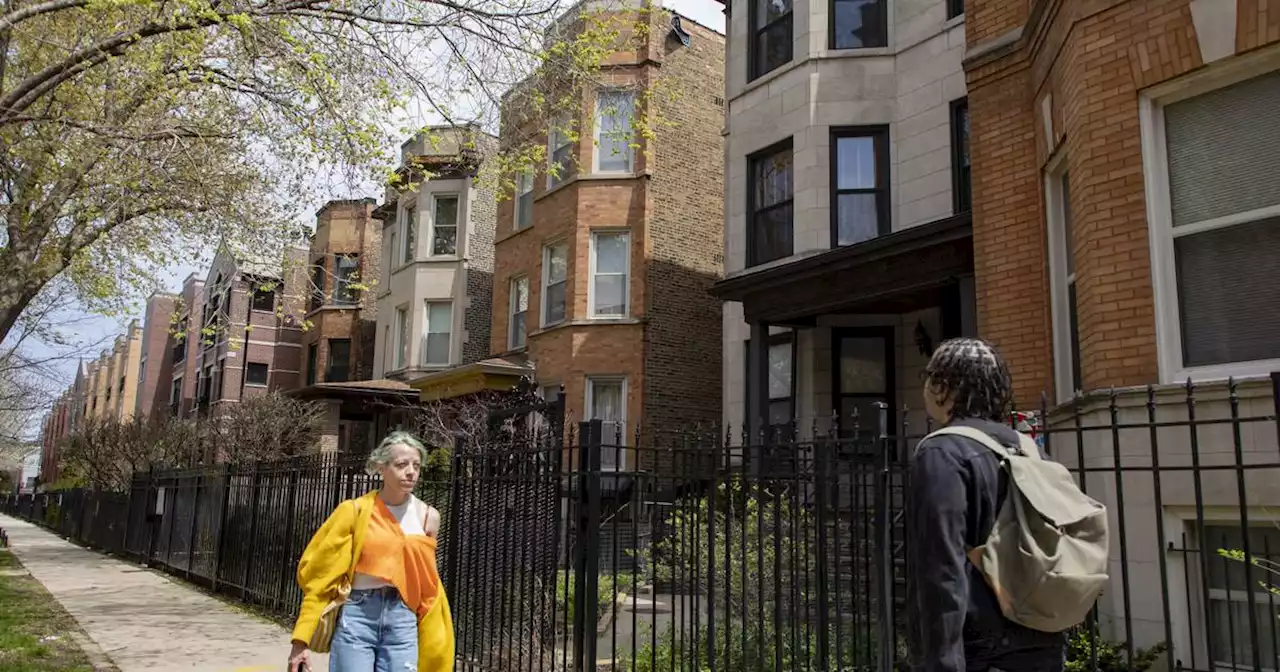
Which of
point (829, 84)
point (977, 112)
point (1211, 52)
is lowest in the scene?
point (1211, 52)

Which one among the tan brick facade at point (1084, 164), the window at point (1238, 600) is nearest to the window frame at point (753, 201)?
the tan brick facade at point (1084, 164)

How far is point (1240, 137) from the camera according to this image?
5973 mm

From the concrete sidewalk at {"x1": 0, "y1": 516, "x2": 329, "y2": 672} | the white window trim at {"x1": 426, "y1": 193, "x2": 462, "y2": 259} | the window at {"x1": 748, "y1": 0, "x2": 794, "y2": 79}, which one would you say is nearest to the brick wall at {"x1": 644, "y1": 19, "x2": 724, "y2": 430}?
the window at {"x1": 748, "y1": 0, "x2": 794, "y2": 79}

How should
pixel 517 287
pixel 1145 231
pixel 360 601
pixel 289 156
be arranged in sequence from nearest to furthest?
pixel 360 601
pixel 1145 231
pixel 289 156
pixel 517 287

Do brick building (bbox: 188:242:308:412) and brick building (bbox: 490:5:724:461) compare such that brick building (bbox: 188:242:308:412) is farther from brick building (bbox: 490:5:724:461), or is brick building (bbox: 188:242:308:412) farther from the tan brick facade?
the tan brick facade

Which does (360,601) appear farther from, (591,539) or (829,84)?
(829,84)

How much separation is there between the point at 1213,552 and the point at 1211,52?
9.97ft

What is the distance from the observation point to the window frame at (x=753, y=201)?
14.6 metres

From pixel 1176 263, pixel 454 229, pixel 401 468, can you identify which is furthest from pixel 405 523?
pixel 454 229

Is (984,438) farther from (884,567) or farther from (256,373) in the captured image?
(256,373)

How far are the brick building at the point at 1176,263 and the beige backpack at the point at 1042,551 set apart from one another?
3038 millimetres

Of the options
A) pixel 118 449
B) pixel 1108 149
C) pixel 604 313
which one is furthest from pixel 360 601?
pixel 118 449

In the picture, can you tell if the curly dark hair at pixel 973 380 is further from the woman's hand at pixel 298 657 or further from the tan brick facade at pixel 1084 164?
the tan brick facade at pixel 1084 164

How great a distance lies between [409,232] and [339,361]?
6375 mm
